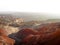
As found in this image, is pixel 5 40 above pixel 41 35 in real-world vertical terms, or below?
below

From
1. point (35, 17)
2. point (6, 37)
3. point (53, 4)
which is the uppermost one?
point (53, 4)

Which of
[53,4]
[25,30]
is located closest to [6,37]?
[25,30]

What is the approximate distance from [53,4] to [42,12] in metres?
0.51

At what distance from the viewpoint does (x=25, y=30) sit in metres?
6.16

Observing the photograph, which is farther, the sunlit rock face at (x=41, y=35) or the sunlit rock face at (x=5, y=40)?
the sunlit rock face at (x=5, y=40)

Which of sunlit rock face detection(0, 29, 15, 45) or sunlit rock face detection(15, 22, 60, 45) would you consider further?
sunlit rock face detection(0, 29, 15, 45)

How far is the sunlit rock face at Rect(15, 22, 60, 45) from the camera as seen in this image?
5.27m

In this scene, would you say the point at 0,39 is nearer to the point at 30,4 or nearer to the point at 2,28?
the point at 2,28

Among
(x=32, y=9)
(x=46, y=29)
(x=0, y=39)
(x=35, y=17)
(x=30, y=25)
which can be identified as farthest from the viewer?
(x=32, y=9)

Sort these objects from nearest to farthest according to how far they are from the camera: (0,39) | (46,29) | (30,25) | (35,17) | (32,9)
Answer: (0,39)
(46,29)
(30,25)
(35,17)
(32,9)

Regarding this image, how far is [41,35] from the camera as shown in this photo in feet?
18.4

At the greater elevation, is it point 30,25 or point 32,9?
point 32,9

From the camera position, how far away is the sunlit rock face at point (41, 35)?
17.3 feet

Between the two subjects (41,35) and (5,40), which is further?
(41,35)
